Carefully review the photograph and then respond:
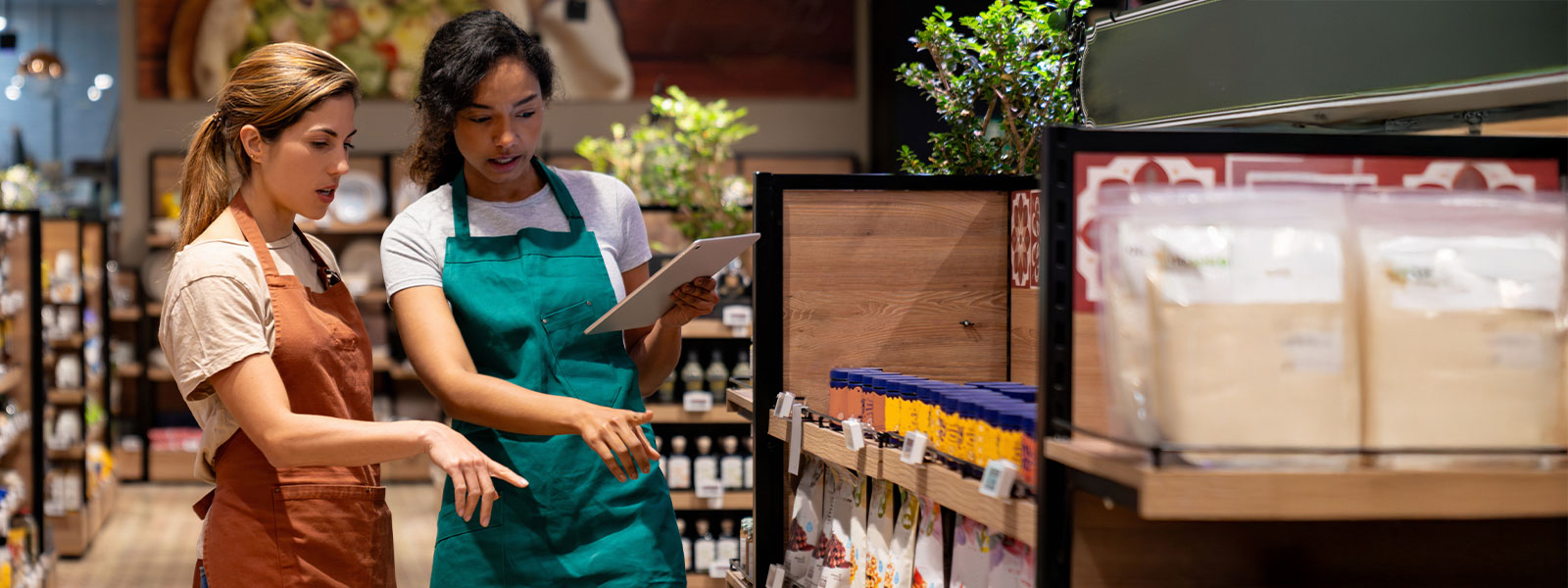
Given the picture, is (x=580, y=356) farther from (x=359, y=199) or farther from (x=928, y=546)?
(x=359, y=199)

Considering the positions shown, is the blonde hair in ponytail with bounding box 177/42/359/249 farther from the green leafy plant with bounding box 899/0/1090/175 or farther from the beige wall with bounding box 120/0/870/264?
the beige wall with bounding box 120/0/870/264

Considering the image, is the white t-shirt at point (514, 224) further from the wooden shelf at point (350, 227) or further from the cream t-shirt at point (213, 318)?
the wooden shelf at point (350, 227)

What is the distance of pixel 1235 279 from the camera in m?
1.14

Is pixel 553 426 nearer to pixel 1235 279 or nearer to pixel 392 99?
pixel 1235 279

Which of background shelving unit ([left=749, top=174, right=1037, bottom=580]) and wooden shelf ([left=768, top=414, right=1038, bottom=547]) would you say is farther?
background shelving unit ([left=749, top=174, right=1037, bottom=580])

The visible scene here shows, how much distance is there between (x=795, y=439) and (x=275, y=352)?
2.55 feet

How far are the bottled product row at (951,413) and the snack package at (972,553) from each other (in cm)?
9

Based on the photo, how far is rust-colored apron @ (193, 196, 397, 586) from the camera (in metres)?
1.88

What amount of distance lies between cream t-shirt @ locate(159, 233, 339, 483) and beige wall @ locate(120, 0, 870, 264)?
7.45 metres

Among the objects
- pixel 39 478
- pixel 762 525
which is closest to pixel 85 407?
pixel 39 478

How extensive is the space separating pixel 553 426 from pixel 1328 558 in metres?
1.03

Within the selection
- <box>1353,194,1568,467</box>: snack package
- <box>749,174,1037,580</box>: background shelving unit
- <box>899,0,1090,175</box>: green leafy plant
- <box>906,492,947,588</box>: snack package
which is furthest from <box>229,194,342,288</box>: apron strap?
<box>1353,194,1568,467</box>: snack package

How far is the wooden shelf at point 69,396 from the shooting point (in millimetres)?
6891

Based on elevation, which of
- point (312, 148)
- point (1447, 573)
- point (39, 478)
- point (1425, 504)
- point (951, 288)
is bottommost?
point (39, 478)
